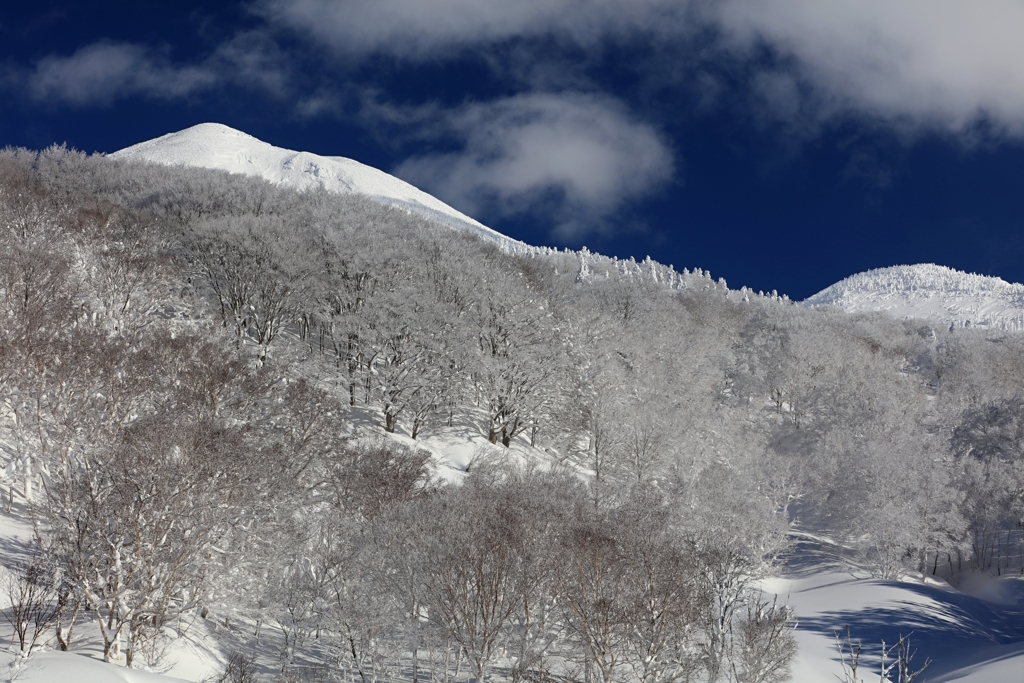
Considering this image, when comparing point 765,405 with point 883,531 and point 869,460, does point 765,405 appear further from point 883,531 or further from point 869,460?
point 883,531

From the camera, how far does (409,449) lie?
39.8 m

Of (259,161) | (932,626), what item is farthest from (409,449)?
(259,161)

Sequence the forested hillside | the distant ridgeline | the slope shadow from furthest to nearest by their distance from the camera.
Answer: the distant ridgeline, the slope shadow, the forested hillside

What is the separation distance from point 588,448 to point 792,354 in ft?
140

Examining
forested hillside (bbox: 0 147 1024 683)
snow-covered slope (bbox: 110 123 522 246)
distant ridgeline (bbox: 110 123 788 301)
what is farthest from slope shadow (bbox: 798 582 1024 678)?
snow-covered slope (bbox: 110 123 522 246)

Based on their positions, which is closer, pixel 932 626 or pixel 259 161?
pixel 932 626

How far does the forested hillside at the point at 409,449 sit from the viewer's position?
79.2ft

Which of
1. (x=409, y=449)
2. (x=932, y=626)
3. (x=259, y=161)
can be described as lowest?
(x=932, y=626)

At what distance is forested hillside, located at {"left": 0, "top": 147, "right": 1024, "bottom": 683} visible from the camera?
2412cm

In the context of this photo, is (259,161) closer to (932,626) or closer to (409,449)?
(409,449)

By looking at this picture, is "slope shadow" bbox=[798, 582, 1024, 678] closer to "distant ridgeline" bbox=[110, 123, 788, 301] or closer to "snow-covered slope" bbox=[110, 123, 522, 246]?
"distant ridgeline" bbox=[110, 123, 788, 301]

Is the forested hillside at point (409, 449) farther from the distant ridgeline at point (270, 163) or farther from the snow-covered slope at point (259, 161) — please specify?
the snow-covered slope at point (259, 161)

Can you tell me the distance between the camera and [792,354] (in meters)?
84.9

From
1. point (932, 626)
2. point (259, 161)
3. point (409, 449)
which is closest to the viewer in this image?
point (932, 626)
